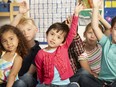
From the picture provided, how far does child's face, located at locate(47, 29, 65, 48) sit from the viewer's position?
1.72 meters

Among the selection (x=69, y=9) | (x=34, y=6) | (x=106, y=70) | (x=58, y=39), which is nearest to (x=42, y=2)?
(x=34, y=6)

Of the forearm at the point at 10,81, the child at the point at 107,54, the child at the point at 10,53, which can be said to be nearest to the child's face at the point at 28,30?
the child at the point at 10,53

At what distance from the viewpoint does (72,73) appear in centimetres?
174

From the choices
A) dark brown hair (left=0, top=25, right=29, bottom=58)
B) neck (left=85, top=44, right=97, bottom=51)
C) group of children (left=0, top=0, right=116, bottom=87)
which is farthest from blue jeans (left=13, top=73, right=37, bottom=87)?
neck (left=85, top=44, right=97, bottom=51)

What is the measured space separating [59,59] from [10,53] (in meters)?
0.30

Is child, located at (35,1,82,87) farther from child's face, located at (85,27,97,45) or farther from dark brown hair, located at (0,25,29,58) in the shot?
child's face, located at (85,27,97,45)

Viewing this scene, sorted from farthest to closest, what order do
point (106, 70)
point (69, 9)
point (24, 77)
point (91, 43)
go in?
1. point (69, 9)
2. point (91, 43)
3. point (24, 77)
4. point (106, 70)

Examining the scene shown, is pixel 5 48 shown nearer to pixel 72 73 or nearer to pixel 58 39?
pixel 58 39

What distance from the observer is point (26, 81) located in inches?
70.6

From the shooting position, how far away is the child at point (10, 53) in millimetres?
1688

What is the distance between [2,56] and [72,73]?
0.43 meters

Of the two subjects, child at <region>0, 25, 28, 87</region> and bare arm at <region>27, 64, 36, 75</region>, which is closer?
child at <region>0, 25, 28, 87</region>

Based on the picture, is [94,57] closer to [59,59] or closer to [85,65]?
[85,65]

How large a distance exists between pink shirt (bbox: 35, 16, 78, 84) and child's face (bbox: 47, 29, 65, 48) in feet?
0.11
